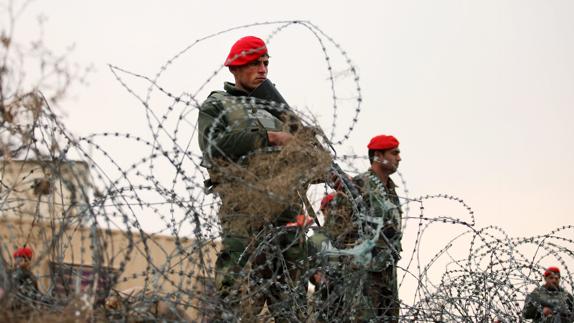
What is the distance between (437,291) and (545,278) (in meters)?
0.80

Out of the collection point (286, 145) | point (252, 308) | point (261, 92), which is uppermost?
point (261, 92)

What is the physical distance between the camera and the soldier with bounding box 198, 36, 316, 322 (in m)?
5.69

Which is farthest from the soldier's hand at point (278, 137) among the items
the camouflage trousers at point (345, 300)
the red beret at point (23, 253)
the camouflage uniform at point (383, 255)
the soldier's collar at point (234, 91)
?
the red beret at point (23, 253)

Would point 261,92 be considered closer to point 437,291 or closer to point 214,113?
point 214,113

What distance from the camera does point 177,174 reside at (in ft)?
18.0

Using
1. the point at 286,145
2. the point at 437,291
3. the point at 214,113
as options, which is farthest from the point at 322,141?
the point at 437,291

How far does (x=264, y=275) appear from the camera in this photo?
6375 millimetres

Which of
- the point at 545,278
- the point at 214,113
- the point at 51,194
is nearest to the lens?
the point at 51,194

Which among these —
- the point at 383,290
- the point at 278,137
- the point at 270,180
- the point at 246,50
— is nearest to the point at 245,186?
the point at 270,180

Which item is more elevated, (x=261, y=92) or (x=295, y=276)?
(x=261, y=92)

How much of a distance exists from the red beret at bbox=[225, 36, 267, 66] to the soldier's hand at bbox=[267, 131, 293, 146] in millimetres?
618

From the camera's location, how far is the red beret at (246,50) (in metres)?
6.55

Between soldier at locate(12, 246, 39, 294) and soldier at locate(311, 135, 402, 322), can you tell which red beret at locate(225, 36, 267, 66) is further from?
soldier at locate(12, 246, 39, 294)

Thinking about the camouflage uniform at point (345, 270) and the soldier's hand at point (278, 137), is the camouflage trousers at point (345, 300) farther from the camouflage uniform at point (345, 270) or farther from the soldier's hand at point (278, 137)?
the soldier's hand at point (278, 137)
